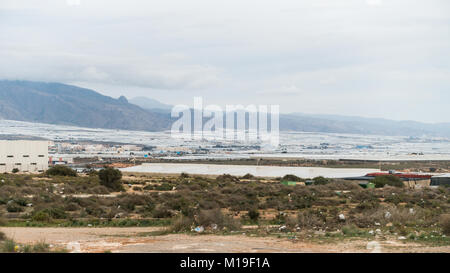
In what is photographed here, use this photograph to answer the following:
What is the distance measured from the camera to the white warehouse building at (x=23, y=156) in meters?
61.7

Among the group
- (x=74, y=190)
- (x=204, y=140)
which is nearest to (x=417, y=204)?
(x=74, y=190)

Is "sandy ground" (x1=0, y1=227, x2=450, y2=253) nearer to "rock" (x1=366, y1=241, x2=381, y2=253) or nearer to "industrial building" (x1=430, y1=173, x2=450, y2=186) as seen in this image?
"rock" (x1=366, y1=241, x2=381, y2=253)

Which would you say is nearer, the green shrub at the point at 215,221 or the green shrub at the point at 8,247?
the green shrub at the point at 8,247

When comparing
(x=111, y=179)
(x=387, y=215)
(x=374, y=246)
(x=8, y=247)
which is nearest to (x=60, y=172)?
(x=111, y=179)

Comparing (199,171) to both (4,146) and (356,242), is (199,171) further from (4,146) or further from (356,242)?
(356,242)

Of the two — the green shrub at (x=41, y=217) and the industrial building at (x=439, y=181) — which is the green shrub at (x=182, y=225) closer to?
the green shrub at (x=41, y=217)

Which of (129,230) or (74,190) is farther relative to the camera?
(74,190)

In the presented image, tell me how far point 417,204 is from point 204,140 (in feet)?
506

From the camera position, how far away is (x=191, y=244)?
565 inches

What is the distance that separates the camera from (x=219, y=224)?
59.1 feet

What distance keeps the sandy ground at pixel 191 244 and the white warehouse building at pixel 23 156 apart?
46475mm

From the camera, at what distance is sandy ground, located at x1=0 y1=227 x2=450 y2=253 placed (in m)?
13.4

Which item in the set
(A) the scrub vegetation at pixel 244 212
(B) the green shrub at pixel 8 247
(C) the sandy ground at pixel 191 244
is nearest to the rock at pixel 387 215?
(A) the scrub vegetation at pixel 244 212
